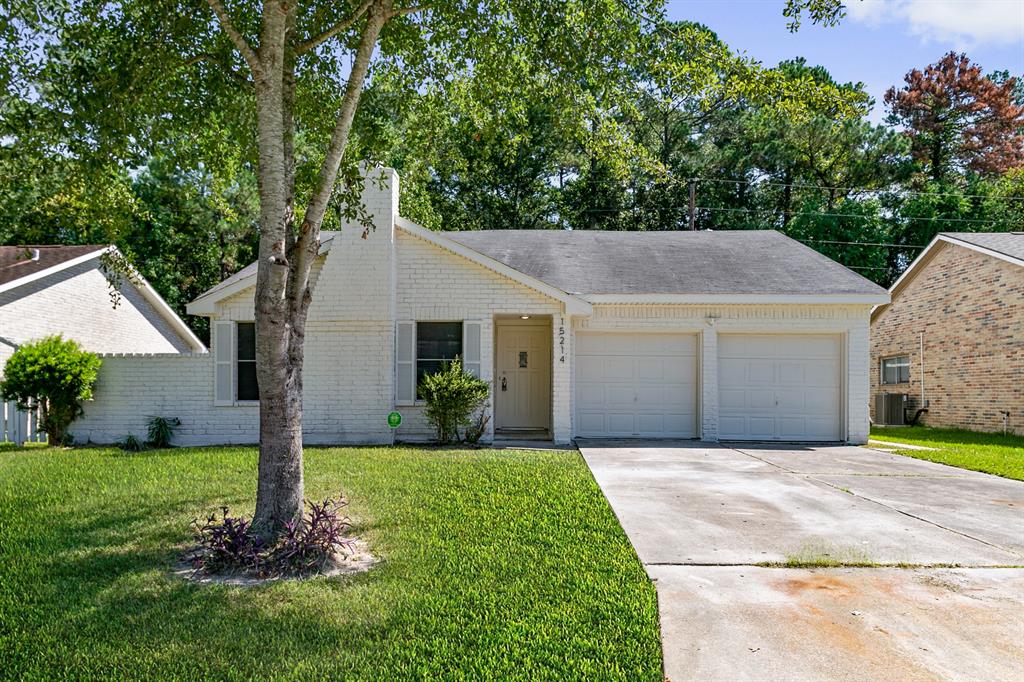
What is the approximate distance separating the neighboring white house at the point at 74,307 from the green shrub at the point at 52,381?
98.9 inches

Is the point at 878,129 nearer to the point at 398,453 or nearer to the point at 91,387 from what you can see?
the point at 398,453

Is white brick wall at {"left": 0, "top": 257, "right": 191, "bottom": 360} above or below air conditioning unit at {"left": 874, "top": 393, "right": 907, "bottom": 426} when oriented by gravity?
above

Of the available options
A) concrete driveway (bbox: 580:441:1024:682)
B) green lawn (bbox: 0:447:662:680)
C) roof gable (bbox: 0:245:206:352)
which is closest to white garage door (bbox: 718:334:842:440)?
concrete driveway (bbox: 580:441:1024:682)

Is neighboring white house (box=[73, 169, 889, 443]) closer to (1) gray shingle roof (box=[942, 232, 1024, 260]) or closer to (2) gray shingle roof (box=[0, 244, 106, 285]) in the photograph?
(1) gray shingle roof (box=[942, 232, 1024, 260])

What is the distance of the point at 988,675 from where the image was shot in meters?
3.38

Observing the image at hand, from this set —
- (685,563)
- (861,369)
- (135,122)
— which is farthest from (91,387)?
(861,369)

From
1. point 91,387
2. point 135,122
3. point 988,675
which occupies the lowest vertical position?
point 988,675

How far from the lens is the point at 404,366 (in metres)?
12.3

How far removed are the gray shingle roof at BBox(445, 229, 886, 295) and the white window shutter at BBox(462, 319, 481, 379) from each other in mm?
1963

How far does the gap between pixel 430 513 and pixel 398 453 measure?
419cm

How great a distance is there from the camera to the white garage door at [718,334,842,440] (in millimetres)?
13211

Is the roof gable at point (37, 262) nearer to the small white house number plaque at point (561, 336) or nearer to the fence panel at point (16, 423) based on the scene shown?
the fence panel at point (16, 423)

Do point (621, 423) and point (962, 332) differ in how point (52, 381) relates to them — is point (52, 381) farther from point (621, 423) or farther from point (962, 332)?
point (962, 332)

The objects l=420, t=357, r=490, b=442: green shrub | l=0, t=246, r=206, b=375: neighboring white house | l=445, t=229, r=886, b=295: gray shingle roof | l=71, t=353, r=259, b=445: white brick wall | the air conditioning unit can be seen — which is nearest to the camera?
l=420, t=357, r=490, b=442: green shrub
